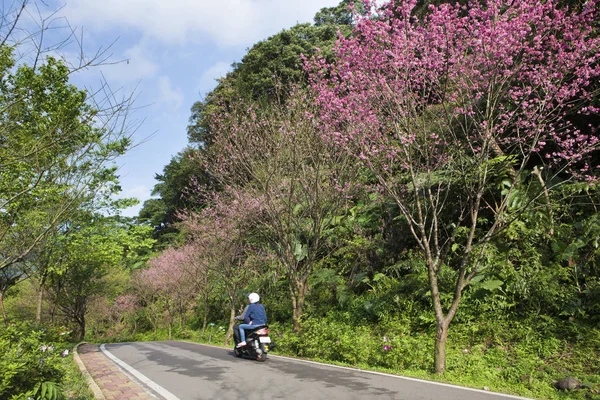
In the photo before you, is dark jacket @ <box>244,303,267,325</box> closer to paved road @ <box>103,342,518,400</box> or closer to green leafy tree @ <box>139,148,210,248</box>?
paved road @ <box>103,342,518,400</box>

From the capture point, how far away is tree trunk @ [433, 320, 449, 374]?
293 inches

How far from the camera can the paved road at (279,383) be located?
18.4 feet

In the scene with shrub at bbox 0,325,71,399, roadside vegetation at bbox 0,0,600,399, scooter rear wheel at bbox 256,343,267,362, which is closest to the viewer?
shrub at bbox 0,325,71,399

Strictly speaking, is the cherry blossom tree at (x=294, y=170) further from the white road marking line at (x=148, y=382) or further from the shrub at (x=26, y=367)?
the shrub at (x=26, y=367)

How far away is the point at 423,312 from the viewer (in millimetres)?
10180

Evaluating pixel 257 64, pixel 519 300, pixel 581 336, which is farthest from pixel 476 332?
pixel 257 64

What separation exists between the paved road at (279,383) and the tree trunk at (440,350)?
3.38 feet

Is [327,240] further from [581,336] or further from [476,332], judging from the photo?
[581,336]

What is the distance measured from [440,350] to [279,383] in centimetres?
319

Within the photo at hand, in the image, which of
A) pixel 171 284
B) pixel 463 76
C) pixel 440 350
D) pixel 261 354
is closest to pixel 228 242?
pixel 261 354

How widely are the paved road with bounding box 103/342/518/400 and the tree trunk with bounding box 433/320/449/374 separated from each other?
1.03m

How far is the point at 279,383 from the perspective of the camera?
6.45 m

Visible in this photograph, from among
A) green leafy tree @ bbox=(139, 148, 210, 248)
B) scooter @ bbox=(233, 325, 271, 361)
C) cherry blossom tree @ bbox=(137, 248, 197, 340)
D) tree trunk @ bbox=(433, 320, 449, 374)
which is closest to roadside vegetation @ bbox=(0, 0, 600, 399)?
tree trunk @ bbox=(433, 320, 449, 374)

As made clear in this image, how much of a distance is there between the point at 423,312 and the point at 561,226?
407 centimetres
